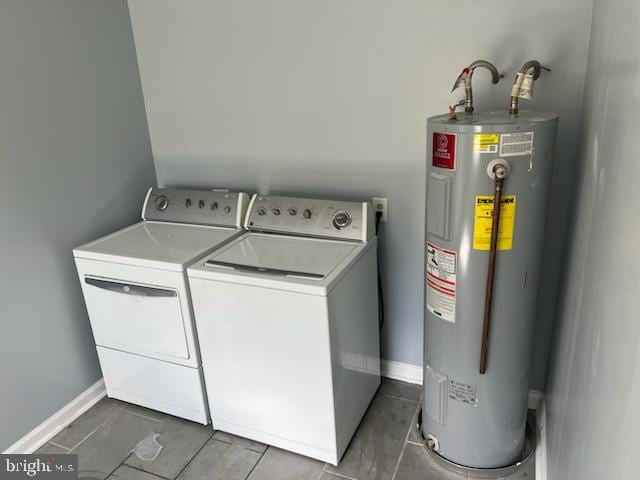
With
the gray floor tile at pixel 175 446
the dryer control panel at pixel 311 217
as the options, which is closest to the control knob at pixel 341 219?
the dryer control panel at pixel 311 217

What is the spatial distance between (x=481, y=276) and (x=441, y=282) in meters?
0.14

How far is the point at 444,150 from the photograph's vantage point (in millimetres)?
1498

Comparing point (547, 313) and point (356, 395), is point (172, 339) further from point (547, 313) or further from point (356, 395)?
point (547, 313)

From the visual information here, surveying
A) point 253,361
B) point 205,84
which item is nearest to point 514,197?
point 253,361

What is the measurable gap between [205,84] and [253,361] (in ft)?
4.15

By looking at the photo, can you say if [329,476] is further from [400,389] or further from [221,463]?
[400,389]

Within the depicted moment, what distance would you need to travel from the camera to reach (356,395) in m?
2.04

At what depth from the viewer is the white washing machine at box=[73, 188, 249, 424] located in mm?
1938

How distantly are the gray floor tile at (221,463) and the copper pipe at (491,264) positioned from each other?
3.18 feet

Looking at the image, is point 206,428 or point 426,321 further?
point 206,428

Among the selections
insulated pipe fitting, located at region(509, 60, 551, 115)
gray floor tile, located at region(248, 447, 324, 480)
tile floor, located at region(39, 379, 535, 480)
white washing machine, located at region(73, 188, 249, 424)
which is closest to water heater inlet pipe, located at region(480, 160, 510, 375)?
insulated pipe fitting, located at region(509, 60, 551, 115)

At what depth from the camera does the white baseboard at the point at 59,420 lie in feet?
6.66

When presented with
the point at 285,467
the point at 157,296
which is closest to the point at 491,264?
the point at 285,467

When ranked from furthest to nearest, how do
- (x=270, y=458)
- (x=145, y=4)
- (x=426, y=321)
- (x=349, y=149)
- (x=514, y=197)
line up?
(x=145, y=4), (x=349, y=149), (x=270, y=458), (x=426, y=321), (x=514, y=197)
